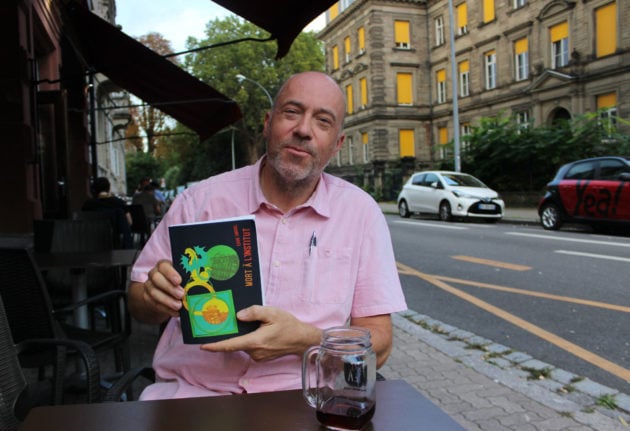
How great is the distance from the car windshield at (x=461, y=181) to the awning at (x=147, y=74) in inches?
423

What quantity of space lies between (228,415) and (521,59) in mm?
32435

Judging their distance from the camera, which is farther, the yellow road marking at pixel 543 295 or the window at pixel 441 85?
the window at pixel 441 85

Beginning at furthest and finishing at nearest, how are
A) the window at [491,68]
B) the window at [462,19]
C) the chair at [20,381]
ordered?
the window at [462,19], the window at [491,68], the chair at [20,381]

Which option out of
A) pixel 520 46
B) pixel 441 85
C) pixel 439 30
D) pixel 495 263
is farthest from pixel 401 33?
pixel 495 263

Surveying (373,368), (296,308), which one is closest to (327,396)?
(373,368)

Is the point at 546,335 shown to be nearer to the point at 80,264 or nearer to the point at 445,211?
the point at 80,264

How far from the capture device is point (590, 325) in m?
5.46

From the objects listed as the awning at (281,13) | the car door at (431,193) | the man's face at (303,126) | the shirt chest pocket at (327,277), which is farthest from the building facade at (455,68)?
the shirt chest pocket at (327,277)

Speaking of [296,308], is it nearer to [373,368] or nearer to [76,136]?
[373,368]

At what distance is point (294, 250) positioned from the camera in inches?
78.4

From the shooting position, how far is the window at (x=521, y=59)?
2980 centimetres

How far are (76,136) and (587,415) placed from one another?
11618 mm

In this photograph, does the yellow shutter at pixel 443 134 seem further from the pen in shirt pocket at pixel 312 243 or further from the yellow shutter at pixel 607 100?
the pen in shirt pocket at pixel 312 243

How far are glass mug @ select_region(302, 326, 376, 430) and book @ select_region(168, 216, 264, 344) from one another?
0.30 meters
